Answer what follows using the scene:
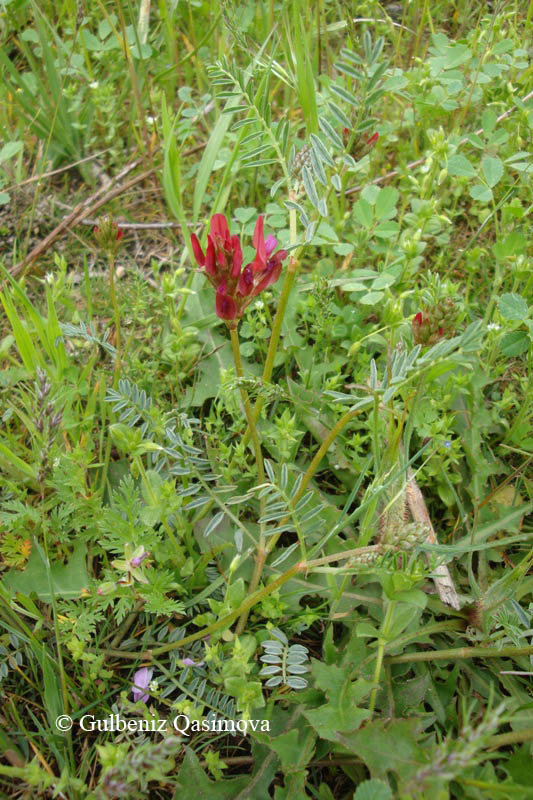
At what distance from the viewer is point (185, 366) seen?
7.10 ft

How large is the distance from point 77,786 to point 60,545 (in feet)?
2.20

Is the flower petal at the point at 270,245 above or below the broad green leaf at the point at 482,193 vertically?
above

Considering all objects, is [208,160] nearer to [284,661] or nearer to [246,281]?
[246,281]

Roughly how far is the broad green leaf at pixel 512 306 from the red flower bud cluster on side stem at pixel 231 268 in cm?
82

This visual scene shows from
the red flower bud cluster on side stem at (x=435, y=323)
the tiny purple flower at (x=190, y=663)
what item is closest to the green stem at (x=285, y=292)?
the red flower bud cluster on side stem at (x=435, y=323)

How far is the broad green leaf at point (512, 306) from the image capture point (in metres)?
1.84

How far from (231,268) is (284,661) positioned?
966 millimetres

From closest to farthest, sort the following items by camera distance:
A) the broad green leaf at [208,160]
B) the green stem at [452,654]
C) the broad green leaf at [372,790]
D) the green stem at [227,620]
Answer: the broad green leaf at [372,790] < the green stem at [227,620] < the green stem at [452,654] < the broad green leaf at [208,160]

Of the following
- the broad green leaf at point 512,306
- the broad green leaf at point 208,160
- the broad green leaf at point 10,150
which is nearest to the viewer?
the broad green leaf at point 512,306

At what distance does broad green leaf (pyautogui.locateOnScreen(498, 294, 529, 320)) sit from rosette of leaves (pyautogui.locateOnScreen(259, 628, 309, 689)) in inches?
45.5

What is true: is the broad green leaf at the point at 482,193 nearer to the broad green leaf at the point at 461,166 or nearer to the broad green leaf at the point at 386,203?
the broad green leaf at the point at 461,166

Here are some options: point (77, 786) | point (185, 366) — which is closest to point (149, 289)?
point (185, 366)

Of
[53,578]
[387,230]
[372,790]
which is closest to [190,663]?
[53,578]

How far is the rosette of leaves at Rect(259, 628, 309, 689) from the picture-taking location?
1475mm
